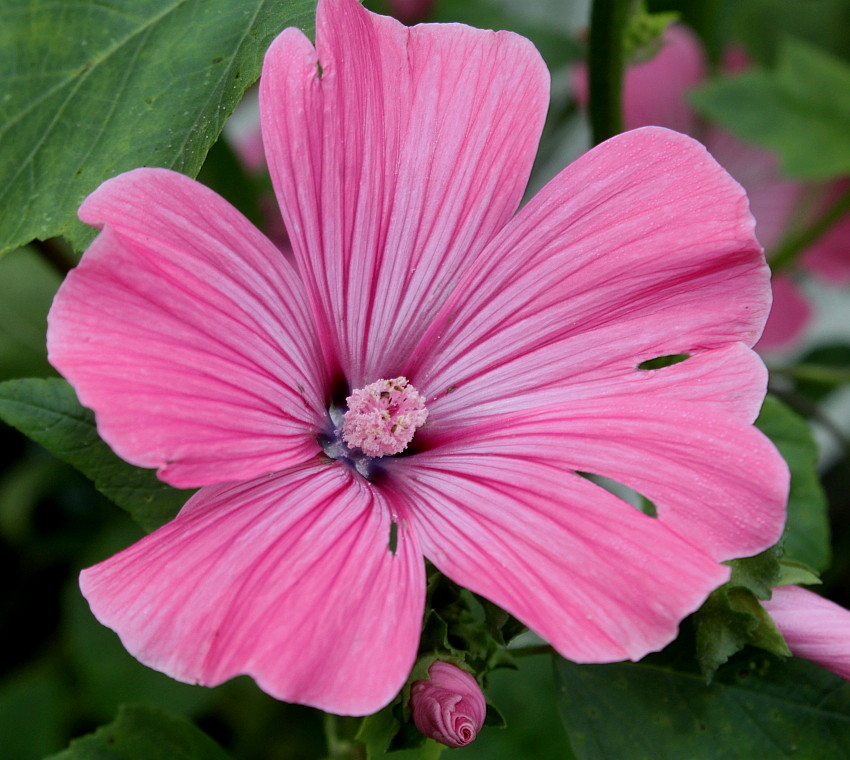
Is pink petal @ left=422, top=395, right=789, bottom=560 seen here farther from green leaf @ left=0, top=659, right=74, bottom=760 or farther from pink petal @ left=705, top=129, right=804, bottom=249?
pink petal @ left=705, top=129, right=804, bottom=249

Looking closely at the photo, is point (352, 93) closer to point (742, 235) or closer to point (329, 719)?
point (742, 235)

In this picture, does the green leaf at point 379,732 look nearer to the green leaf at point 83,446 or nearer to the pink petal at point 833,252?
the green leaf at point 83,446

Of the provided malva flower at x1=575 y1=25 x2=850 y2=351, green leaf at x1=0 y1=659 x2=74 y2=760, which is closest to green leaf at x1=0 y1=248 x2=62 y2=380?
green leaf at x1=0 y1=659 x2=74 y2=760

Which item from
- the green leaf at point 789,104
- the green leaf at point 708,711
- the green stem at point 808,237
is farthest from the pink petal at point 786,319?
the green leaf at point 708,711

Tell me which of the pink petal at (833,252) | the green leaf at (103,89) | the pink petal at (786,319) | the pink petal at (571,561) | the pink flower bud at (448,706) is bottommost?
the pink petal at (786,319)

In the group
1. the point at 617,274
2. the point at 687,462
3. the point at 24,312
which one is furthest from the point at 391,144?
the point at 24,312
